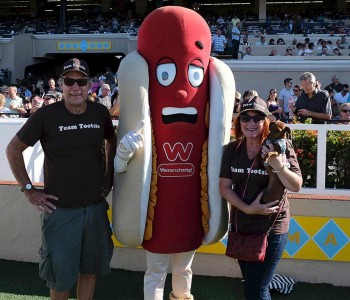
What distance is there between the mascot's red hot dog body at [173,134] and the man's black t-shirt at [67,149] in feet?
0.69

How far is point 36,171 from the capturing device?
176 inches

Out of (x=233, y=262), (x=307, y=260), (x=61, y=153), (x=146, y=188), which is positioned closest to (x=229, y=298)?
(x=233, y=262)

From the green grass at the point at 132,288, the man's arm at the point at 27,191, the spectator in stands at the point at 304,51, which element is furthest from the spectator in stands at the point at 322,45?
the man's arm at the point at 27,191

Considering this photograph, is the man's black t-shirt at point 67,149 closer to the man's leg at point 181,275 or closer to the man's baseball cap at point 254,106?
the man's leg at point 181,275

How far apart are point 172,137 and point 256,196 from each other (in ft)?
2.26

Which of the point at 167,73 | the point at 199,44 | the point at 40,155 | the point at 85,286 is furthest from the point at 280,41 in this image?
the point at 85,286

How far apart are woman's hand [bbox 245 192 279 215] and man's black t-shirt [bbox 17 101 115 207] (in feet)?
3.25

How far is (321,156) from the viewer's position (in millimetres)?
4004

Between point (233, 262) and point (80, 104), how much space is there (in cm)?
200

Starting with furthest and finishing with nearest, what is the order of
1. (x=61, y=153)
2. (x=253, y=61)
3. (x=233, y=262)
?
1. (x=253, y=61)
2. (x=233, y=262)
3. (x=61, y=153)

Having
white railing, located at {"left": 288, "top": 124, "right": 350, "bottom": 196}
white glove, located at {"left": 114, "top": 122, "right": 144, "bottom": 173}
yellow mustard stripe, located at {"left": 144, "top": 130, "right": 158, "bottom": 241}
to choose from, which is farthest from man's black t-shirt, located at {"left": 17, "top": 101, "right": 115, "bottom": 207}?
white railing, located at {"left": 288, "top": 124, "right": 350, "bottom": 196}

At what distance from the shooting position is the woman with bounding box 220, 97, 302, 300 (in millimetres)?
2760

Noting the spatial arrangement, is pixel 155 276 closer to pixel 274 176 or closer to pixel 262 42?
pixel 274 176

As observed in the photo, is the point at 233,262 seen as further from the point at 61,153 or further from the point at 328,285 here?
the point at 61,153
